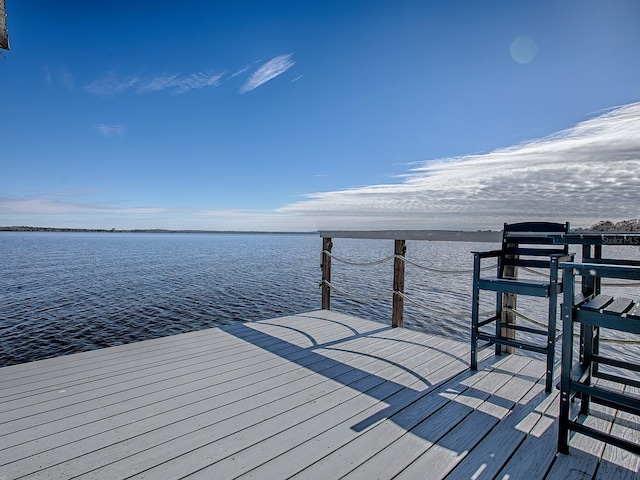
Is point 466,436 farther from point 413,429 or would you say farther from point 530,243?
point 530,243

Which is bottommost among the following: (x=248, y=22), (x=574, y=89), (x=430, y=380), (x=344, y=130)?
(x=430, y=380)

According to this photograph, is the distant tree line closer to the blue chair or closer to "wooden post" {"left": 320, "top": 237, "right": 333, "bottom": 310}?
the blue chair

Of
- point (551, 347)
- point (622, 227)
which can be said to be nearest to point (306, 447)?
point (551, 347)

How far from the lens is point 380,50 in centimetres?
674

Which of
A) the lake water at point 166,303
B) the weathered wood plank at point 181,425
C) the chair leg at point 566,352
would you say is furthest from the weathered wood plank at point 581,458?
the lake water at point 166,303

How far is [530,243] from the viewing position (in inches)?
95.4

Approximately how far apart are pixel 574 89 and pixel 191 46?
29.9ft

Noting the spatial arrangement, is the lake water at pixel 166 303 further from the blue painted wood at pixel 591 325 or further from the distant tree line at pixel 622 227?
the blue painted wood at pixel 591 325

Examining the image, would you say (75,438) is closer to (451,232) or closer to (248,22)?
(451,232)

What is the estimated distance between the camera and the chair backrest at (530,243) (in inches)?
91.3

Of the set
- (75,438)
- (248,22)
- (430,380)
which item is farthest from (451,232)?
(248,22)

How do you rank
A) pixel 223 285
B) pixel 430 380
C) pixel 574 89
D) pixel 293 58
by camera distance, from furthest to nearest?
1. pixel 223 285
2. pixel 293 58
3. pixel 574 89
4. pixel 430 380

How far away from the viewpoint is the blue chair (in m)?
2.06

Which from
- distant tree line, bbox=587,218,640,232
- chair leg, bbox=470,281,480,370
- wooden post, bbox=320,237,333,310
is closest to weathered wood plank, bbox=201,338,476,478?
chair leg, bbox=470,281,480,370
